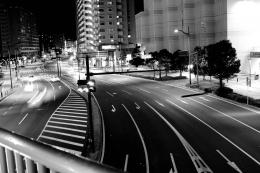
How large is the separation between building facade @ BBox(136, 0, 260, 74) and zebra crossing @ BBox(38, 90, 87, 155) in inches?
1008

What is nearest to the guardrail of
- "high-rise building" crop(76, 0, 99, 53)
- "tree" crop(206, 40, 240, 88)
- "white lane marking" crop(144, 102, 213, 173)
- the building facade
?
"white lane marking" crop(144, 102, 213, 173)

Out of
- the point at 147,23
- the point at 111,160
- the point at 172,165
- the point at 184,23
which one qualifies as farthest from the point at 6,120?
the point at 147,23

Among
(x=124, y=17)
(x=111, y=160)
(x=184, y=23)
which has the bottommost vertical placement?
(x=111, y=160)

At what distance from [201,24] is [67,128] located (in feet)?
162

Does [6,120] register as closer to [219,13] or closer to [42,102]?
[42,102]

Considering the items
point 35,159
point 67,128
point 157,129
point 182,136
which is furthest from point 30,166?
point 67,128

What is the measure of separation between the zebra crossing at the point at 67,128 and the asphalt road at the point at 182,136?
2.31m

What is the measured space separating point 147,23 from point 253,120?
79.1 metres

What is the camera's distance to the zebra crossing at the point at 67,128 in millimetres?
24188

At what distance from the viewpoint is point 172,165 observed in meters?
18.6

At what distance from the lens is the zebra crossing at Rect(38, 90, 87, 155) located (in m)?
24.2

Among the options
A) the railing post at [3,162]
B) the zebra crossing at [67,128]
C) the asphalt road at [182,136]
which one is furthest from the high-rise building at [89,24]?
the railing post at [3,162]

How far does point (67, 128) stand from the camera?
29328 mm

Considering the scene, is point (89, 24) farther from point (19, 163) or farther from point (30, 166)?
point (30, 166)
